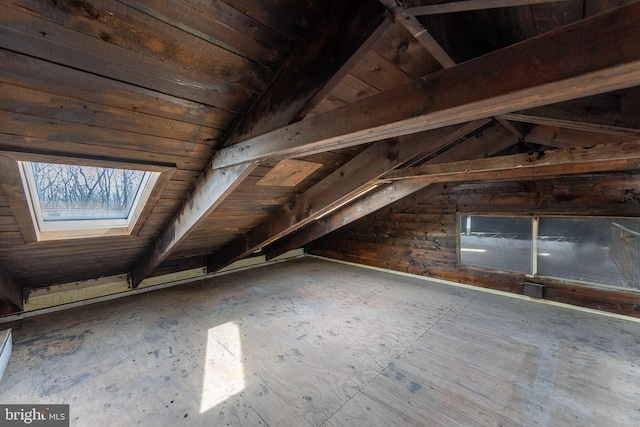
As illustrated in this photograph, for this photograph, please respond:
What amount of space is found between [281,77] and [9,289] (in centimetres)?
332

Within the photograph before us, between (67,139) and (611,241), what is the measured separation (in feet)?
17.8

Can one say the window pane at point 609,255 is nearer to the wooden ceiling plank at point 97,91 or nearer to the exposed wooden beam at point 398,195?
the exposed wooden beam at point 398,195

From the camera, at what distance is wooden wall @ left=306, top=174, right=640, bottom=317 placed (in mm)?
2609

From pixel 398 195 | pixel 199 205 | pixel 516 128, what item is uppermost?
pixel 516 128

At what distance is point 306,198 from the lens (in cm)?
264

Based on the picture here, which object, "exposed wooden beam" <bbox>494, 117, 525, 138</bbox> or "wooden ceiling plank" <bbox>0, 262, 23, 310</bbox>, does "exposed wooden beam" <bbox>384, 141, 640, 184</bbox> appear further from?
"wooden ceiling plank" <bbox>0, 262, 23, 310</bbox>

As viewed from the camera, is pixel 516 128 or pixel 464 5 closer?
pixel 464 5

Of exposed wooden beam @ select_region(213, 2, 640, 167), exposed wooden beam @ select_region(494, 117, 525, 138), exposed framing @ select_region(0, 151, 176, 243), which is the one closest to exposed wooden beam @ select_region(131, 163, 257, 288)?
exposed framing @ select_region(0, 151, 176, 243)

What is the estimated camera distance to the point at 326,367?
1.92 metres

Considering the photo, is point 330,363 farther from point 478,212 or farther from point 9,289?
point 9,289

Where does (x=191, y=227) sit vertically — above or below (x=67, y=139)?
below

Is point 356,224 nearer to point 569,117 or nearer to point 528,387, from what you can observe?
point 528,387

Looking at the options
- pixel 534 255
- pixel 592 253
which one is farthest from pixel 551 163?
pixel 592 253

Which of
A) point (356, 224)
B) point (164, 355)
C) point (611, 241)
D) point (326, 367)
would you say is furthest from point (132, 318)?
point (611, 241)
